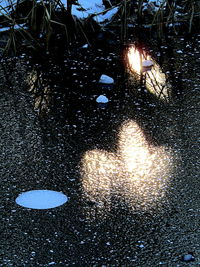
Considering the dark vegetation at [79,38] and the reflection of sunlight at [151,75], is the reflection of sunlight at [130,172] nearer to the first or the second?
the reflection of sunlight at [151,75]

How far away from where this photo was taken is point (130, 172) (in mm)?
2963

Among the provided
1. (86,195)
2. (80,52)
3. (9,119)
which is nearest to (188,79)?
(80,52)

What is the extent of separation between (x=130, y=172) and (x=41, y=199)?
480 millimetres

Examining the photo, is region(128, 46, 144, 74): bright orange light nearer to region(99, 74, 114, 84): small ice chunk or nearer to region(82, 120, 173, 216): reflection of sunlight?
region(99, 74, 114, 84): small ice chunk

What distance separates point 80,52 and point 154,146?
1.65 meters

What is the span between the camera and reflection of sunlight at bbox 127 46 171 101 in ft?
12.8

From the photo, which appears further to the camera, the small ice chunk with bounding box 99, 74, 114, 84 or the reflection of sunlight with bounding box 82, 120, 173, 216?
the small ice chunk with bounding box 99, 74, 114, 84

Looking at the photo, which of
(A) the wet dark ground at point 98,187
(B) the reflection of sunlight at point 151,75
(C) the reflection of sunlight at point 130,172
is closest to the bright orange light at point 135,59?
(B) the reflection of sunlight at point 151,75

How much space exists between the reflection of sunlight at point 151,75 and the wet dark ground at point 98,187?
126 mm

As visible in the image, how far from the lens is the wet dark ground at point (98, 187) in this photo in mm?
2367

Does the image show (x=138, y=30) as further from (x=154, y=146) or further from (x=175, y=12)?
(x=154, y=146)

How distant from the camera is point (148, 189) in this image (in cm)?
282

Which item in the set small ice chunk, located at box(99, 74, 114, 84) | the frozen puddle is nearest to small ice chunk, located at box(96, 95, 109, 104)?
small ice chunk, located at box(99, 74, 114, 84)

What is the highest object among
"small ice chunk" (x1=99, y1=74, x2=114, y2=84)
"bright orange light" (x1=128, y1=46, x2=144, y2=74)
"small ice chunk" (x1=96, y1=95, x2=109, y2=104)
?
"bright orange light" (x1=128, y1=46, x2=144, y2=74)
